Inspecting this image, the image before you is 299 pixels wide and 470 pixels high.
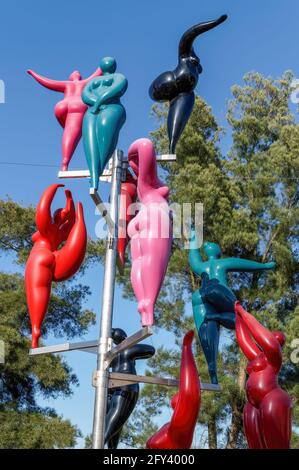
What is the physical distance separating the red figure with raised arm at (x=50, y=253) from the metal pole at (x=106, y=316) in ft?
1.05

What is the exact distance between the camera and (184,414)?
3.30m

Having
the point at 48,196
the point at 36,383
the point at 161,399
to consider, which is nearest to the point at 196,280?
the point at 161,399

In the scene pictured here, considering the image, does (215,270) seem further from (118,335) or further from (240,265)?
(118,335)

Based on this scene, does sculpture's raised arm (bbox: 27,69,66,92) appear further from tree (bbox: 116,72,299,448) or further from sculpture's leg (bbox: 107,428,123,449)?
tree (bbox: 116,72,299,448)

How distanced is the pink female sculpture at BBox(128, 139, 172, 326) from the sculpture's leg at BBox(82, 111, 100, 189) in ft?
0.74

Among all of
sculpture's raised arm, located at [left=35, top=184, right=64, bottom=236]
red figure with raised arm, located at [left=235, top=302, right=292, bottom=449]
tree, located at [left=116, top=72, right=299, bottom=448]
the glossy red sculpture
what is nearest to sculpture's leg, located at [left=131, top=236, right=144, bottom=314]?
the glossy red sculpture

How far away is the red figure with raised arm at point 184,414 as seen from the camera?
330 centimetres

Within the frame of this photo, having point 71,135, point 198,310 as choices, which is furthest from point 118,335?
point 71,135

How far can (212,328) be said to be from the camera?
4184 mm

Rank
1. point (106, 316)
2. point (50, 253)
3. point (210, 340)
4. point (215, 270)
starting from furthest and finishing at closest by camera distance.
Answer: point (215, 270) < point (210, 340) < point (50, 253) < point (106, 316)

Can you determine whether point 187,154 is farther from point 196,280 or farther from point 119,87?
point 119,87

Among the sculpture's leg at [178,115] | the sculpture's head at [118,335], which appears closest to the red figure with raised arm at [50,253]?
the sculpture's leg at [178,115]

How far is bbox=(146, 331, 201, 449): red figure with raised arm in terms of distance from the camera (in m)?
3.30

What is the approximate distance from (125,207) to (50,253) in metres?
0.55
